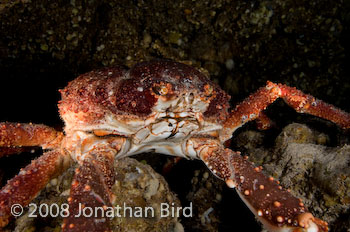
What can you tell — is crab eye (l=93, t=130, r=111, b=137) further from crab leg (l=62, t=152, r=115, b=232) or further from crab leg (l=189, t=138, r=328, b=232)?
crab leg (l=189, t=138, r=328, b=232)

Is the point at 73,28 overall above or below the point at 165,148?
above

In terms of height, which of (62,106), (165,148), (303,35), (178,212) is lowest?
(178,212)

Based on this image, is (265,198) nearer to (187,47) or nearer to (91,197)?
(91,197)

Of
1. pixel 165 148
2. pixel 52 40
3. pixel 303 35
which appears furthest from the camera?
pixel 303 35

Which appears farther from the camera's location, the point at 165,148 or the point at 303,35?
the point at 303,35

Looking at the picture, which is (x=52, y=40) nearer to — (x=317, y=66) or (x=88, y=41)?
(x=88, y=41)

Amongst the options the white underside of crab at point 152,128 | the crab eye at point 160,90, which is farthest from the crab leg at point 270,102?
the crab eye at point 160,90

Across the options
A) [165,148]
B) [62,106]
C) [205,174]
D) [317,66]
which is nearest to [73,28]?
[62,106]

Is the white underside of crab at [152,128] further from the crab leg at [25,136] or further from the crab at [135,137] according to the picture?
the crab leg at [25,136]
